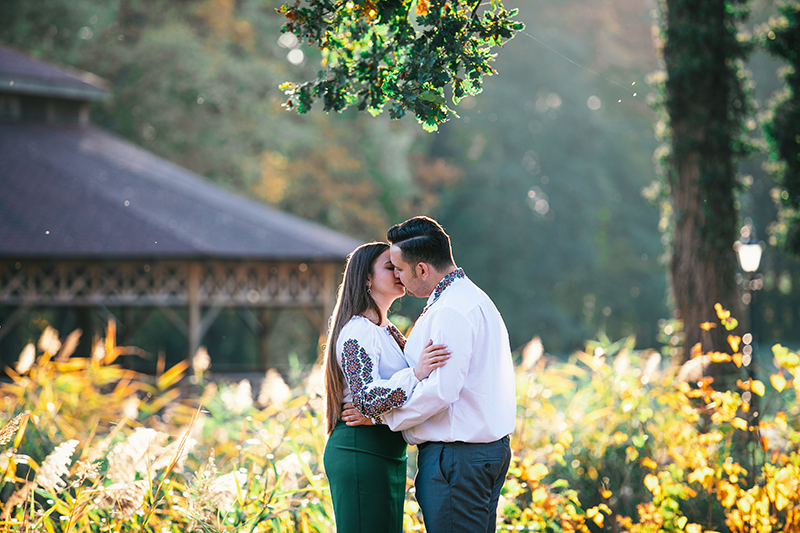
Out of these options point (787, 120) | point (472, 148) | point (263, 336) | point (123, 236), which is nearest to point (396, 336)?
point (787, 120)

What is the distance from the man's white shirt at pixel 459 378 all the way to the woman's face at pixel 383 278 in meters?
0.33

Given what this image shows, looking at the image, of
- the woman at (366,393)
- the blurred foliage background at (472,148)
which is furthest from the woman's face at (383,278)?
the blurred foliage background at (472,148)

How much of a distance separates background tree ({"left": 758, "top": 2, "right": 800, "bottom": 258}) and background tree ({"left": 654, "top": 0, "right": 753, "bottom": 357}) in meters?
1.44

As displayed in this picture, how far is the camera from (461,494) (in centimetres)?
332

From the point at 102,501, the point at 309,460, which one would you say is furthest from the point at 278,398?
the point at 102,501

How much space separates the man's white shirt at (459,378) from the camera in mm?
3248

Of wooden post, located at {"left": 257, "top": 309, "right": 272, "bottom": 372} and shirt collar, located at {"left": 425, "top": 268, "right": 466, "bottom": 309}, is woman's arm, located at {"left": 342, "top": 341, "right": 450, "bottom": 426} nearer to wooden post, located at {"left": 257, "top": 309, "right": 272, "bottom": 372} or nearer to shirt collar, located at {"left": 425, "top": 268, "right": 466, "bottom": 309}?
shirt collar, located at {"left": 425, "top": 268, "right": 466, "bottom": 309}

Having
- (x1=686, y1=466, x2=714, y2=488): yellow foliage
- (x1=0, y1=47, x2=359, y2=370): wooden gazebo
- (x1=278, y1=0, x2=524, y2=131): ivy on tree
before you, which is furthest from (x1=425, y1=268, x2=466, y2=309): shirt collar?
(x1=0, y1=47, x2=359, y2=370): wooden gazebo

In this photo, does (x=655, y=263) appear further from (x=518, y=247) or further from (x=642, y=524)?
(x=642, y=524)

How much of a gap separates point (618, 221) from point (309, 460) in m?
31.4

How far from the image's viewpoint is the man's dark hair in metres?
3.51

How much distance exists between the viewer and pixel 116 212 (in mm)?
A: 14820

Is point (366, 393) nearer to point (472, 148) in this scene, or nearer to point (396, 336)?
point (396, 336)

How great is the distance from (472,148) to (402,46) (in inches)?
1197
